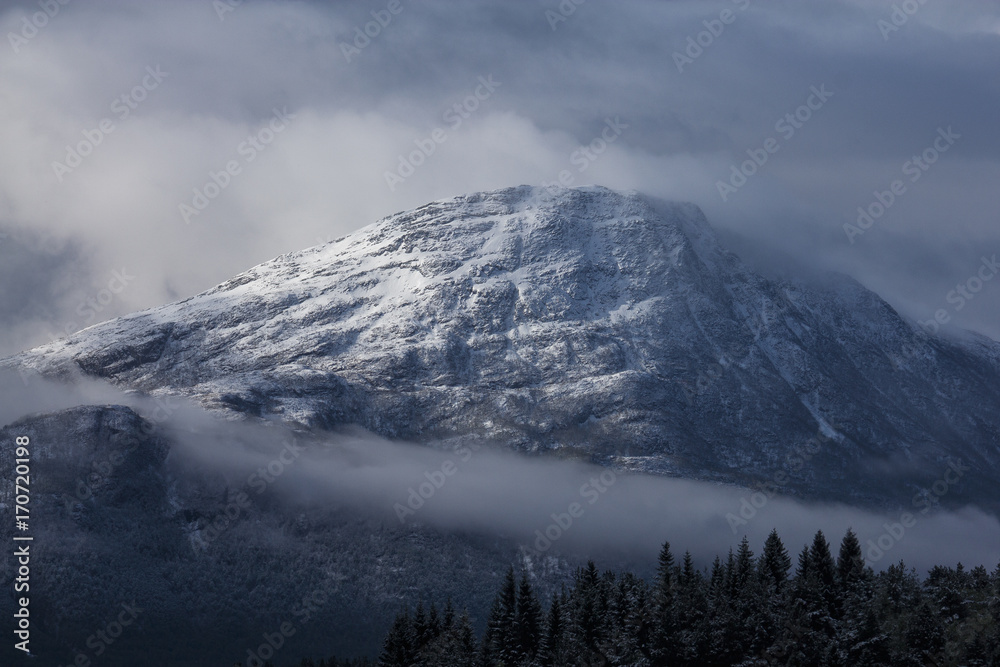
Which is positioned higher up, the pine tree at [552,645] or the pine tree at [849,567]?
the pine tree at [849,567]

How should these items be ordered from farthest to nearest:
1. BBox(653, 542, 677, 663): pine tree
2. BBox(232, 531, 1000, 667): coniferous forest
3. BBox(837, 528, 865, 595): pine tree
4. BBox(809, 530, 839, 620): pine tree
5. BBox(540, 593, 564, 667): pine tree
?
BBox(540, 593, 564, 667): pine tree → BBox(837, 528, 865, 595): pine tree → BBox(809, 530, 839, 620): pine tree → BBox(653, 542, 677, 663): pine tree → BBox(232, 531, 1000, 667): coniferous forest

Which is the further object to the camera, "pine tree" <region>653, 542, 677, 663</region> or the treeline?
"pine tree" <region>653, 542, 677, 663</region>

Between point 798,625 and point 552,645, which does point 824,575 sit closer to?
point 798,625

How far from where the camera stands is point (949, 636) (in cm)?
15862

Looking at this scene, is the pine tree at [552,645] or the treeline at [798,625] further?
the pine tree at [552,645]

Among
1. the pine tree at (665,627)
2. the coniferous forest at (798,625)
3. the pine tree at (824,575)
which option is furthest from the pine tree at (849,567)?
the pine tree at (665,627)

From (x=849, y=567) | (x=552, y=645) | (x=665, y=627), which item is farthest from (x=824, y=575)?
(x=552, y=645)

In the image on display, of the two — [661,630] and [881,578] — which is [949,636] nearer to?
[881,578]

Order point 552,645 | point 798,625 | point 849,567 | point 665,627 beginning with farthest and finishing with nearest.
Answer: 1. point 552,645
2. point 849,567
3. point 665,627
4. point 798,625

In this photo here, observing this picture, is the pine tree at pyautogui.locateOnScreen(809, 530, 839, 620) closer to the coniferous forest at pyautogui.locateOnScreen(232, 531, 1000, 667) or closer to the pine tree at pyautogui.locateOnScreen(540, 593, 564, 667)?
the coniferous forest at pyautogui.locateOnScreen(232, 531, 1000, 667)

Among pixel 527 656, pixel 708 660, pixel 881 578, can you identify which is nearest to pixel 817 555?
pixel 881 578

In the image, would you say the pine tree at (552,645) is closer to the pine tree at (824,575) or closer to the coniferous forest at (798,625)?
the coniferous forest at (798,625)

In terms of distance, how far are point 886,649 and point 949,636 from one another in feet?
26.1

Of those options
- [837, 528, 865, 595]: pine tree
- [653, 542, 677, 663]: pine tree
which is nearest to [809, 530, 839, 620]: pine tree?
[837, 528, 865, 595]: pine tree
